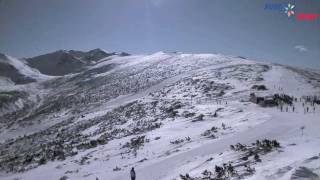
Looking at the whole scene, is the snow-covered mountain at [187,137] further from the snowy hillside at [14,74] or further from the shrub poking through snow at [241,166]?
the snowy hillside at [14,74]

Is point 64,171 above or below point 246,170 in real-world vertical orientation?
below

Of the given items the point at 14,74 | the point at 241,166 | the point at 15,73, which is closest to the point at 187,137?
the point at 241,166

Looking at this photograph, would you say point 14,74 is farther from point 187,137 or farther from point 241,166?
point 241,166

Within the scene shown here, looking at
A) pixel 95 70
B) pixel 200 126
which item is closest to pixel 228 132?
pixel 200 126

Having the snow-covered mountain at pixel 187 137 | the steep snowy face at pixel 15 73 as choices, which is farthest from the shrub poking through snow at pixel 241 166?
the steep snowy face at pixel 15 73

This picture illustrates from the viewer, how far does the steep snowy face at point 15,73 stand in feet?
481

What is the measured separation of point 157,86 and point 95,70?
6641 centimetres

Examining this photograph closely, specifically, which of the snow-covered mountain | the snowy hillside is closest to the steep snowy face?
the snowy hillside

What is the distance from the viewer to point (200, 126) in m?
32.0

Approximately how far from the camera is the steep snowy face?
481ft

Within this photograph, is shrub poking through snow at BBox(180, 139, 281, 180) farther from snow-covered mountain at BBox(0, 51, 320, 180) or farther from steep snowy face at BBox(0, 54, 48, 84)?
steep snowy face at BBox(0, 54, 48, 84)

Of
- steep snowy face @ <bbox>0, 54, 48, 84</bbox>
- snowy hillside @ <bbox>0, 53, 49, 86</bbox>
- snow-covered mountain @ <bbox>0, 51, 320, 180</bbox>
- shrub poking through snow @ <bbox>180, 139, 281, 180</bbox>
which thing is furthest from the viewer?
steep snowy face @ <bbox>0, 54, 48, 84</bbox>

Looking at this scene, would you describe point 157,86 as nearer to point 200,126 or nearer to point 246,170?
point 200,126

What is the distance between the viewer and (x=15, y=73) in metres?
160
